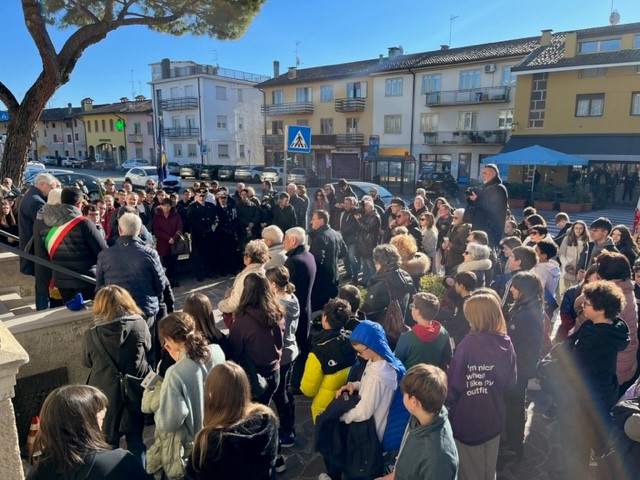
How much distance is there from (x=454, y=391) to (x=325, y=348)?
0.92 m

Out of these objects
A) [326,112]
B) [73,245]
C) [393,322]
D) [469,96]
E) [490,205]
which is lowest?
[393,322]

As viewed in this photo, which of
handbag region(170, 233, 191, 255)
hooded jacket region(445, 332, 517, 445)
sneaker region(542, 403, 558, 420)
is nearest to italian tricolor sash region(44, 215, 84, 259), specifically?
handbag region(170, 233, 191, 255)

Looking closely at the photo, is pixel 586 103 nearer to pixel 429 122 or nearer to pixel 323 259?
pixel 429 122

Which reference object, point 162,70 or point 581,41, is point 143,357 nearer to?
point 581,41

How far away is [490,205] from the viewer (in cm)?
687

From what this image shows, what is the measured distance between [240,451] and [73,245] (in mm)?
3503

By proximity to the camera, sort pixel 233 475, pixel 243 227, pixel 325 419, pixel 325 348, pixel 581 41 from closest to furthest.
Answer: pixel 233 475 < pixel 325 419 < pixel 325 348 < pixel 243 227 < pixel 581 41

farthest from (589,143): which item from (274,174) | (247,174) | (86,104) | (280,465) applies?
(86,104)

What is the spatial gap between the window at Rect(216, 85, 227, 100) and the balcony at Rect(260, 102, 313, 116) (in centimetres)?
911

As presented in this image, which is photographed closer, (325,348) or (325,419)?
(325,419)

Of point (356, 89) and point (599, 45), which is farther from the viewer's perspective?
point (356, 89)

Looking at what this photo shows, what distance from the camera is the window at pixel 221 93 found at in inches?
1972

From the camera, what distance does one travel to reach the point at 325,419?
2.94m

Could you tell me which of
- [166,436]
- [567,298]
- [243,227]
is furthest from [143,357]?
[243,227]
